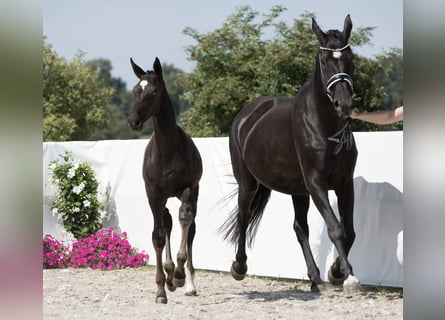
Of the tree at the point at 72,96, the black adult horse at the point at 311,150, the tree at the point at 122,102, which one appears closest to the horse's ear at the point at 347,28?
the black adult horse at the point at 311,150

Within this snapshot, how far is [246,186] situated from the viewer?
22.9 feet

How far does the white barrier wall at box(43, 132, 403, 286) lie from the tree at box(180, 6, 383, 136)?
770cm

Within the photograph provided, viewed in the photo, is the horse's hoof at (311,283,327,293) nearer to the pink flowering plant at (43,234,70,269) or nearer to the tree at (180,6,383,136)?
the pink flowering plant at (43,234,70,269)

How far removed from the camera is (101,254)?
29.7ft

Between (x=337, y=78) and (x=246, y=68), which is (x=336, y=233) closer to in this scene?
(x=337, y=78)

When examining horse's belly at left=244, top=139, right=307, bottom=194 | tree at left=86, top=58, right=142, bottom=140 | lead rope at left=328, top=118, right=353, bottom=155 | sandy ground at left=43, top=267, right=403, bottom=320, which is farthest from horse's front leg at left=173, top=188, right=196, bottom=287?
tree at left=86, top=58, right=142, bottom=140

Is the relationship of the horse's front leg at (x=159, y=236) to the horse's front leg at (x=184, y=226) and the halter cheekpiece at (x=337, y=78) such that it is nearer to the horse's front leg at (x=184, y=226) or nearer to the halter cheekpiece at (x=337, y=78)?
the horse's front leg at (x=184, y=226)

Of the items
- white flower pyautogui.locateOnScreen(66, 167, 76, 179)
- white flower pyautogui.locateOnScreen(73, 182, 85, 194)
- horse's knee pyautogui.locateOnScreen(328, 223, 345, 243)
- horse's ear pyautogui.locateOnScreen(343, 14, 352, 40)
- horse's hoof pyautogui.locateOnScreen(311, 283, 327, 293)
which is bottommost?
horse's hoof pyautogui.locateOnScreen(311, 283, 327, 293)

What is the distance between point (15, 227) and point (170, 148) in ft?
15.0

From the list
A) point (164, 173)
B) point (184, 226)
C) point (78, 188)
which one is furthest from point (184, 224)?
point (78, 188)

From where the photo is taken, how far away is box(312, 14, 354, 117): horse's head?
482 centimetres

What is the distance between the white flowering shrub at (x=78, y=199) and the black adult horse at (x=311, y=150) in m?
3.55

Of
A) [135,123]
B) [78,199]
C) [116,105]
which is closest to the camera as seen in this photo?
[135,123]

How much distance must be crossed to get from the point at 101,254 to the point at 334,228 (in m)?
4.75
